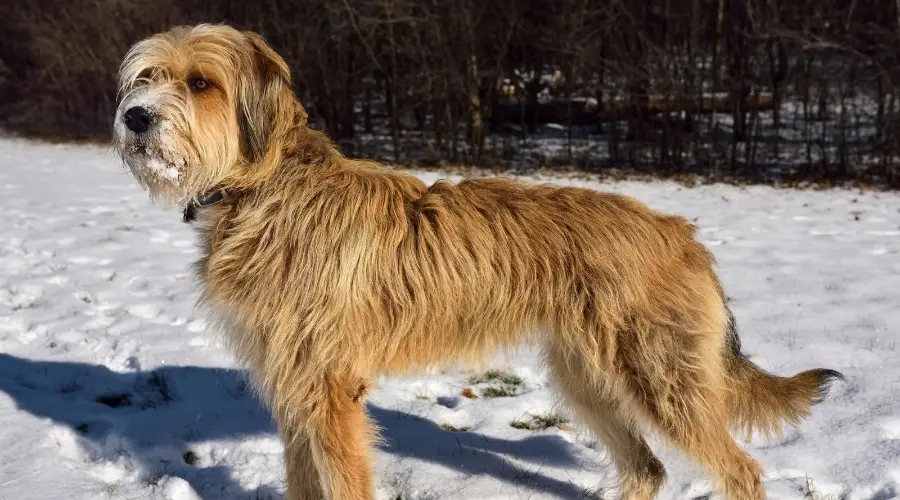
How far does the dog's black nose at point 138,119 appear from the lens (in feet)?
9.18

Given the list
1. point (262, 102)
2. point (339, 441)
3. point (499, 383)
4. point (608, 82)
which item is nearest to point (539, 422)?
point (499, 383)

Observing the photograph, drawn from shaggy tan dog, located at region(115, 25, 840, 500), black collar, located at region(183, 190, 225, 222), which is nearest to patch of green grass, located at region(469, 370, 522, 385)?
shaggy tan dog, located at region(115, 25, 840, 500)

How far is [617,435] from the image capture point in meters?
3.65

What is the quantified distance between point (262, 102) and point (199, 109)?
9.9 inches

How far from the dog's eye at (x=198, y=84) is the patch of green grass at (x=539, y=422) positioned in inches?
99.1

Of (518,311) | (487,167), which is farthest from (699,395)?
(487,167)

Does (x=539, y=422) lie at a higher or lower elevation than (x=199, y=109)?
lower

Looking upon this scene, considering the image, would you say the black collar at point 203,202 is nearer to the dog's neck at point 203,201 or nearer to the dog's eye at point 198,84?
the dog's neck at point 203,201

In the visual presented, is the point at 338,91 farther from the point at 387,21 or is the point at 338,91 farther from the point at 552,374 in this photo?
the point at 552,374

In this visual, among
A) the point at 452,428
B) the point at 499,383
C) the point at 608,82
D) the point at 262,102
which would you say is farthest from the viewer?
the point at 608,82

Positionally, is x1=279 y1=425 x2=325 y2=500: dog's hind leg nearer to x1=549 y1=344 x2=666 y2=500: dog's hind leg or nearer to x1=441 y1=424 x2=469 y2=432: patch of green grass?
x1=441 y1=424 x2=469 y2=432: patch of green grass

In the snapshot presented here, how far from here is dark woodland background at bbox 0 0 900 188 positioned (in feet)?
45.9

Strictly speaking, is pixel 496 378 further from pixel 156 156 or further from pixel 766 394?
pixel 156 156

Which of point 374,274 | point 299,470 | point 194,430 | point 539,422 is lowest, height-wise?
point 539,422
